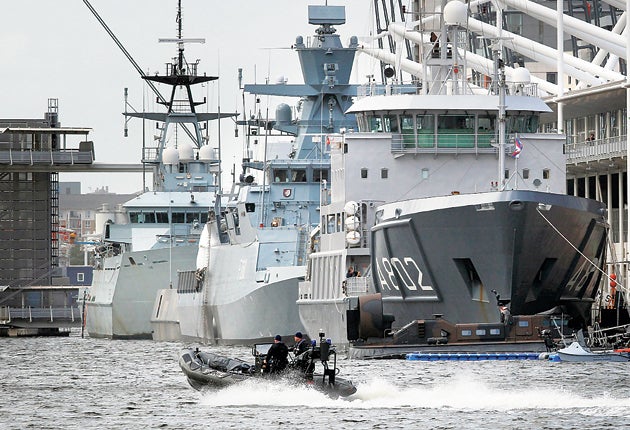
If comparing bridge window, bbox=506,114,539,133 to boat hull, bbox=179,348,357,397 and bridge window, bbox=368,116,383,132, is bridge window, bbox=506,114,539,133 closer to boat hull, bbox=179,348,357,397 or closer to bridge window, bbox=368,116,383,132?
bridge window, bbox=368,116,383,132

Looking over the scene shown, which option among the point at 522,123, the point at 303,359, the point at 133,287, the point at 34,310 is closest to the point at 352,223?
the point at 522,123

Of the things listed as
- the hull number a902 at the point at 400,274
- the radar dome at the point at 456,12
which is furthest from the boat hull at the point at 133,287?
the hull number a902 at the point at 400,274

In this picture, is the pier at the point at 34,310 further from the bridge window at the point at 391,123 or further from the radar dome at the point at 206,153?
the bridge window at the point at 391,123

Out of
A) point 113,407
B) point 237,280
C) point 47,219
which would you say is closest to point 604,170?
point 237,280

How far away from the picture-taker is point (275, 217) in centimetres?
8031

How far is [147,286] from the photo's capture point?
330 feet

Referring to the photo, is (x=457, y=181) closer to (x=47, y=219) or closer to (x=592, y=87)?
(x=592, y=87)

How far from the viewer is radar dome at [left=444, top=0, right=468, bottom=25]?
62.7 meters

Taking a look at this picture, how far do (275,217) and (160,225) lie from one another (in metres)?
20.7

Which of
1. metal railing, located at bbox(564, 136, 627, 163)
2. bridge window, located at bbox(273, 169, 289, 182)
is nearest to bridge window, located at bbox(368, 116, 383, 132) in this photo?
bridge window, located at bbox(273, 169, 289, 182)

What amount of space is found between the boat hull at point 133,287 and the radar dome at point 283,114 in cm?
1067

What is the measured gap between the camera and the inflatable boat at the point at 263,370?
43.2 meters

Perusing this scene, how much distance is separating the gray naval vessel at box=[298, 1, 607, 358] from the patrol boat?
2965 cm

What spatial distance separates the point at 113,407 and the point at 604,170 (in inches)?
1644
